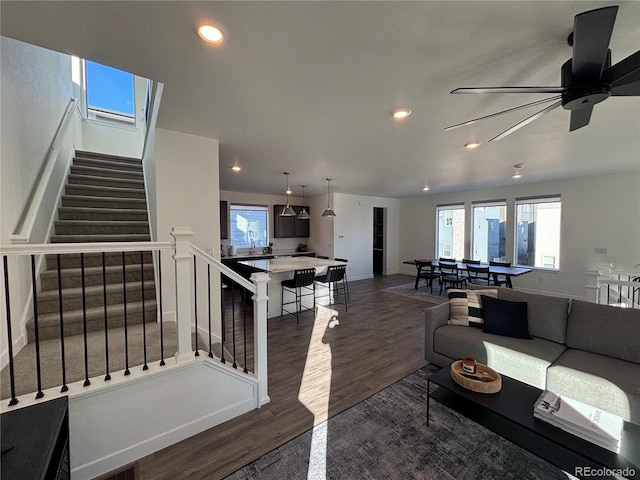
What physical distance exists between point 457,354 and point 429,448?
1047 mm

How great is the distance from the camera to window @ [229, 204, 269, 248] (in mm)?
7332

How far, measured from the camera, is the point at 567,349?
2.35m

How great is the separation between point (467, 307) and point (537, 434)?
4.99ft

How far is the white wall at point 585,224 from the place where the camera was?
5.02 meters

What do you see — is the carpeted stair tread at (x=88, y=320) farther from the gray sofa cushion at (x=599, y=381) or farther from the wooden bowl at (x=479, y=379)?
the gray sofa cushion at (x=599, y=381)

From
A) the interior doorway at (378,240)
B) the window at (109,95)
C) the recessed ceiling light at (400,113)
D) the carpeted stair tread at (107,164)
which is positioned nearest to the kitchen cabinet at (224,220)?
the carpeted stair tread at (107,164)

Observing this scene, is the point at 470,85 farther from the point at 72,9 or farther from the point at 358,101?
the point at 72,9

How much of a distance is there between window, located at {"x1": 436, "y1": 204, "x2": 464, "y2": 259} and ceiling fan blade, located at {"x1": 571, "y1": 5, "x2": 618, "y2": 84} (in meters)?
6.51

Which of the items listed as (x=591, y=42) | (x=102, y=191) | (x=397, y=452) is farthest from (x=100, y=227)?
(x=591, y=42)

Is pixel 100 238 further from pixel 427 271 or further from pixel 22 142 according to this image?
pixel 427 271

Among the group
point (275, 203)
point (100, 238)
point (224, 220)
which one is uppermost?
point (275, 203)

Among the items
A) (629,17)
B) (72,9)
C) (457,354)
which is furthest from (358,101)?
(457,354)

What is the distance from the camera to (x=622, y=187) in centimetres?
507

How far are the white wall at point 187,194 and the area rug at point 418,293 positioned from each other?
173 inches
